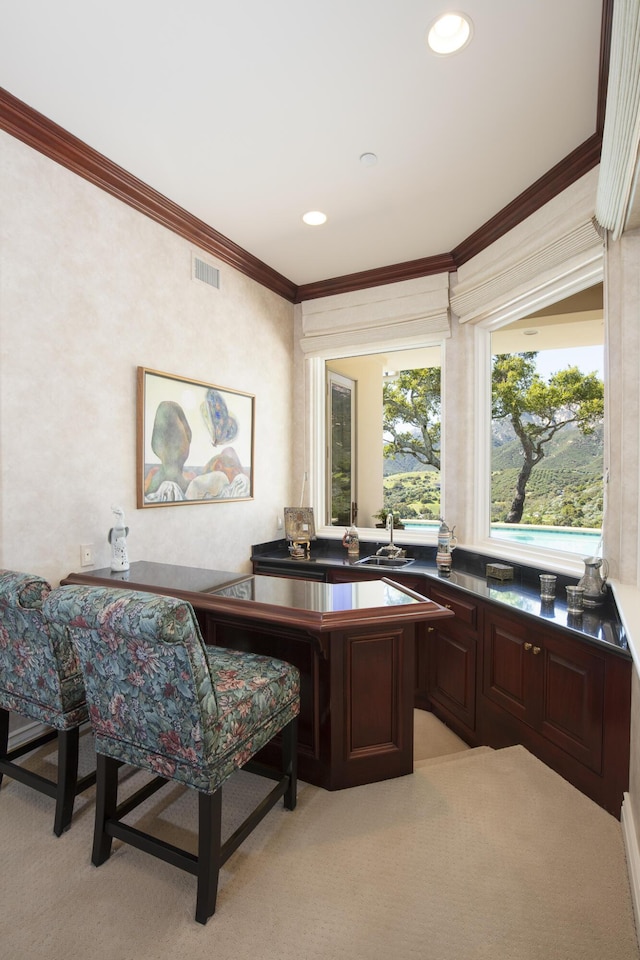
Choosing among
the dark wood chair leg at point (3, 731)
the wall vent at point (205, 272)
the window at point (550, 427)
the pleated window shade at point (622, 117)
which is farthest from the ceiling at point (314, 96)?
the dark wood chair leg at point (3, 731)

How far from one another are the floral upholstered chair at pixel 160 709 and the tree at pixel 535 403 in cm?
235

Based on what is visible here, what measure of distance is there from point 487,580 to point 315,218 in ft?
8.51

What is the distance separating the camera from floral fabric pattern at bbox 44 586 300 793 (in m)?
1.45

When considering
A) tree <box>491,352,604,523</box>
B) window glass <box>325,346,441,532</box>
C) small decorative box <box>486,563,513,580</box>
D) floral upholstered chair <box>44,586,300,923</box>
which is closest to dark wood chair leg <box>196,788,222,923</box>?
floral upholstered chair <box>44,586,300,923</box>

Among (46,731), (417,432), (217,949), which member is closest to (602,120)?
(417,432)

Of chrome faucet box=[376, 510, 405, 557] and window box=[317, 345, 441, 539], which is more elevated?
window box=[317, 345, 441, 539]

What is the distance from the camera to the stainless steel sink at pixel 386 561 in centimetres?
376

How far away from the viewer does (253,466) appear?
4000mm

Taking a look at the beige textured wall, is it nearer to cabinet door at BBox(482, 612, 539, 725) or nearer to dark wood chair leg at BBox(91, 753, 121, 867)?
dark wood chair leg at BBox(91, 753, 121, 867)

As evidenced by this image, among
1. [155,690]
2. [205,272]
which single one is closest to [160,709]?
[155,690]

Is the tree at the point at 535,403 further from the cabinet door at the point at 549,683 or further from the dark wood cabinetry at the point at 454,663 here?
the cabinet door at the point at 549,683

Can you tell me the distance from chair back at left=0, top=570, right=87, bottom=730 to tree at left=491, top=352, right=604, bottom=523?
9.09 ft

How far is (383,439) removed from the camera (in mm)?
4457

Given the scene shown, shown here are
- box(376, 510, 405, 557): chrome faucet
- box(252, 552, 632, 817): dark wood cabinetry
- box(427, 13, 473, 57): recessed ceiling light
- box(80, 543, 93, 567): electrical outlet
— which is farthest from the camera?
box(376, 510, 405, 557): chrome faucet
